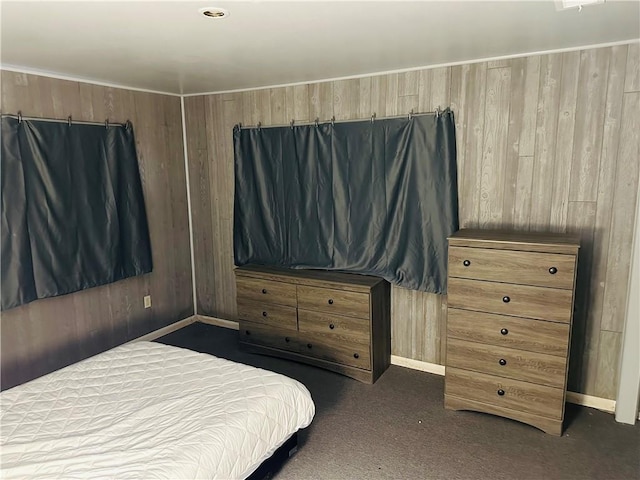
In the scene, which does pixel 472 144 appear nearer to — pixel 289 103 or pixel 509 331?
pixel 509 331

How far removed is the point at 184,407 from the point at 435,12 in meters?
2.19

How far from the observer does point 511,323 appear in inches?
103

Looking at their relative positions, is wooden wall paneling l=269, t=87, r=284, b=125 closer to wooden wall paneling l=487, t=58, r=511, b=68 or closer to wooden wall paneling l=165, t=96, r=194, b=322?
wooden wall paneling l=165, t=96, r=194, b=322

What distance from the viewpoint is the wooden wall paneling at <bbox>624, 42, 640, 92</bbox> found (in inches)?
101

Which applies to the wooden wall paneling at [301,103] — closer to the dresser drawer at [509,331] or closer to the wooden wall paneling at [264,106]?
the wooden wall paneling at [264,106]

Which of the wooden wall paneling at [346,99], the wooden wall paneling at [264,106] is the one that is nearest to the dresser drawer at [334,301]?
the wooden wall paneling at [346,99]

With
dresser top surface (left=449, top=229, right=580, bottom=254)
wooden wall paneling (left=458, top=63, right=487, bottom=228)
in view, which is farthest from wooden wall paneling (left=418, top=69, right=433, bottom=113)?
dresser top surface (left=449, top=229, right=580, bottom=254)

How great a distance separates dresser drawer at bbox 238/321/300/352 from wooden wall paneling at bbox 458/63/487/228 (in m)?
1.60

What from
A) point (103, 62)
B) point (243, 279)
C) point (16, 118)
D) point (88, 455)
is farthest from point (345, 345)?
point (16, 118)

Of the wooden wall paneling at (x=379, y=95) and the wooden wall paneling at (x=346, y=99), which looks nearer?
the wooden wall paneling at (x=379, y=95)

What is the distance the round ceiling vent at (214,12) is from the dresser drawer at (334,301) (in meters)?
2.01

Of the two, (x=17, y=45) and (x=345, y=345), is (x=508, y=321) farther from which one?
(x=17, y=45)

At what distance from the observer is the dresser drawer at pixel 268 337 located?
3.56 m

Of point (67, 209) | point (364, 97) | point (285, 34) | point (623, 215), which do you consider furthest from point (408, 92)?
point (67, 209)
